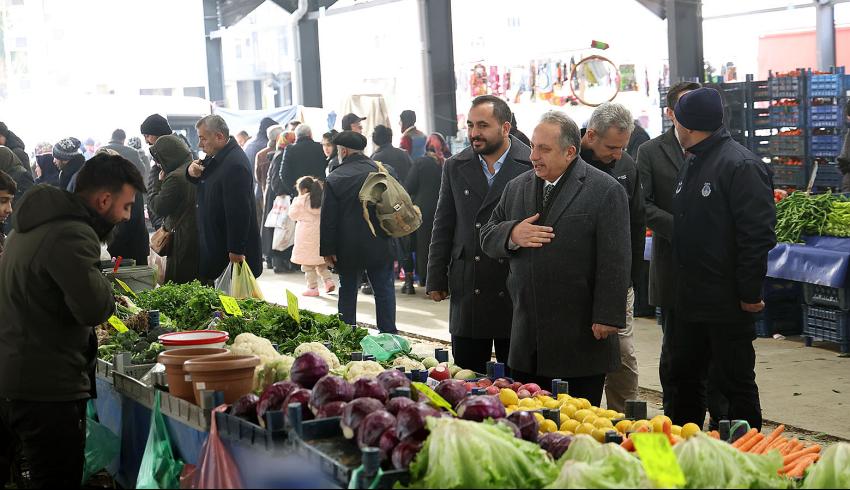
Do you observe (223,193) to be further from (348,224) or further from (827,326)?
(827,326)

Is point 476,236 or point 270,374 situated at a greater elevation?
point 476,236

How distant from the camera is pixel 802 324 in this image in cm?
897

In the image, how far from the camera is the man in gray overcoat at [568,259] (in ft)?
15.0

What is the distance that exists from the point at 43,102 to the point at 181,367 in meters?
15.7

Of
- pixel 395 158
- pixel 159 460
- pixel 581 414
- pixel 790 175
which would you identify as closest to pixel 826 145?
pixel 790 175

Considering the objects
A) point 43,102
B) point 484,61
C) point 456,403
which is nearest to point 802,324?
point 456,403

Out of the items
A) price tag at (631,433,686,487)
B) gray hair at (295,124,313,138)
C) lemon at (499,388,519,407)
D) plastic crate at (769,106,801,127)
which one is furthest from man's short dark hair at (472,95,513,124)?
gray hair at (295,124,313,138)

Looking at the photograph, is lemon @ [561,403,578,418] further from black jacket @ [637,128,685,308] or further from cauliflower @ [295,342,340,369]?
black jacket @ [637,128,685,308]

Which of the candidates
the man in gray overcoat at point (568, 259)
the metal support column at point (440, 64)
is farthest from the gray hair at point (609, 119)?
the metal support column at point (440, 64)

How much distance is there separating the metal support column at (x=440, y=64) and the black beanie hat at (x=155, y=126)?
7.19 m

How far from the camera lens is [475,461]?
2568mm

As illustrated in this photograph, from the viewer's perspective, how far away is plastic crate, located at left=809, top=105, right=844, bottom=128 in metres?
11.3

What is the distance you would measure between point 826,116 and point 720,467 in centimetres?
965

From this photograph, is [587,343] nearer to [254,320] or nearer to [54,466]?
[254,320]
